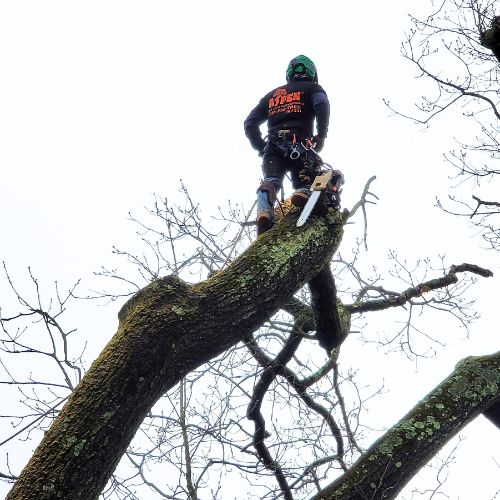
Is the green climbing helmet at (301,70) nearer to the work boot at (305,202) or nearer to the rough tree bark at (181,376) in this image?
the work boot at (305,202)

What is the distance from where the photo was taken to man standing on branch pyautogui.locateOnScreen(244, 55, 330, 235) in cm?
416

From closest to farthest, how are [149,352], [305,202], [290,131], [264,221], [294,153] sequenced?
[149,352]
[305,202]
[264,221]
[294,153]
[290,131]

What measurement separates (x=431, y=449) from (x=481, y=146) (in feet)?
8.67

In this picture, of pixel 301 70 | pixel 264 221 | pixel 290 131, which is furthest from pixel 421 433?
pixel 301 70

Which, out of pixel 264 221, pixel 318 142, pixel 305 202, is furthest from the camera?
pixel 318 142

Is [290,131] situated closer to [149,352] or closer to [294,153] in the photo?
[294,153]

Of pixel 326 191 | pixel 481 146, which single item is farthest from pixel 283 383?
pixel 481 146

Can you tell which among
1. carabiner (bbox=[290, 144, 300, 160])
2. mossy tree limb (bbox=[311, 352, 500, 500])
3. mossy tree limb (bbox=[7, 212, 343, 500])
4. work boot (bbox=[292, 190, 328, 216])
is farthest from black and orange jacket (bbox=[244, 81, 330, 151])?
mossy tree limb (bbox=[311, 352, 500, 500])

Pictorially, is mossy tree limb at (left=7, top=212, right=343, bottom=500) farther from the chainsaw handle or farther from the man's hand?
the man's hand

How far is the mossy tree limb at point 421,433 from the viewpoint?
255 centimetres

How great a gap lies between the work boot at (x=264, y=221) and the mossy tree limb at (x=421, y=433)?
143 centimetres

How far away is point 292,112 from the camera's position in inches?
182

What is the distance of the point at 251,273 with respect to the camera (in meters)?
3.05

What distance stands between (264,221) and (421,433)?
1.67 m
